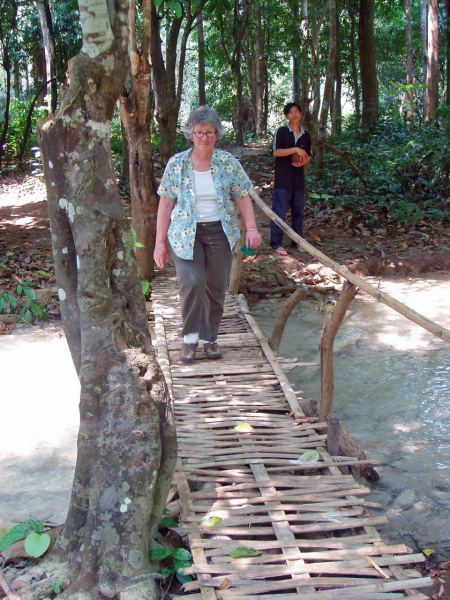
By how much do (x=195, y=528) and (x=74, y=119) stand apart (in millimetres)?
1621

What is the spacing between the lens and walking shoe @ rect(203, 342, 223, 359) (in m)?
4.10

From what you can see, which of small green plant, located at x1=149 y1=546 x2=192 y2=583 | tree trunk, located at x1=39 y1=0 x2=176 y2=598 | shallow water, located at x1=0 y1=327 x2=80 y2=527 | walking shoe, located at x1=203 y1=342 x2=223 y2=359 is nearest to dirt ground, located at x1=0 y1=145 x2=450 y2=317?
shallow water, located at x1=0 y1=327 x2=80 y2=527

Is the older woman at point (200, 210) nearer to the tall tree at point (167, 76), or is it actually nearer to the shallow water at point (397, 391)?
the shallow water at point (397, 391)

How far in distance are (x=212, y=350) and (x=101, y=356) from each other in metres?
2.03

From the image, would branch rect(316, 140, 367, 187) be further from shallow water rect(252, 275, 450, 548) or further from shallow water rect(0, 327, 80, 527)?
shallow water rect(0, 327, 80, 527)

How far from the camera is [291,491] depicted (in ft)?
8.25

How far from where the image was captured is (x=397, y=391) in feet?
15.0

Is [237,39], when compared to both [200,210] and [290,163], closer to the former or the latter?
[290,163]

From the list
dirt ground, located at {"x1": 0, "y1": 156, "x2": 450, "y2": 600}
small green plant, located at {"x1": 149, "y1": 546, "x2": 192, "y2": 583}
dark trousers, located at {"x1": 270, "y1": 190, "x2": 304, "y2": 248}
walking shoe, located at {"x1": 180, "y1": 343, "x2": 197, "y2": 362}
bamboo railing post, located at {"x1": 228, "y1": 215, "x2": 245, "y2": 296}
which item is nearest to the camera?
small green plant, located at {"x1": 149, "y1": 546, "x2": 192, "y2": 583}

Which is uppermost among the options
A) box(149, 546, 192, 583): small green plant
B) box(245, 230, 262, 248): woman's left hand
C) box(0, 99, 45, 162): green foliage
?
box(0, 99, 45, 162): green foliage

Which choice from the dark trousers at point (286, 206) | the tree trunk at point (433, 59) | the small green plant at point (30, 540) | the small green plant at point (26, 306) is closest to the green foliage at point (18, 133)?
the small green plant at point (26, 306)

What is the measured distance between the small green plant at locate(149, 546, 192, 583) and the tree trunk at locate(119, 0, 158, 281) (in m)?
4.08

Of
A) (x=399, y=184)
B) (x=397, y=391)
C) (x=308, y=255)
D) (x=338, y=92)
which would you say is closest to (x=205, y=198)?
(x=397, y=391)

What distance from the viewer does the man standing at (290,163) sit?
603 centimetres
